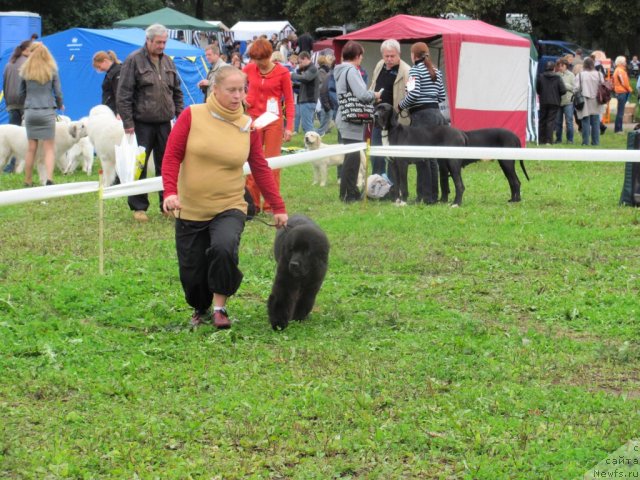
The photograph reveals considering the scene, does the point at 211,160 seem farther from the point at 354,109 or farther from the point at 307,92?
the point at 307,92

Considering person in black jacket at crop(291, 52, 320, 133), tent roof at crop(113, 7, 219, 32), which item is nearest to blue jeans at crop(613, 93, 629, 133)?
person in black jacket at crop(291, 52, 320, 133)

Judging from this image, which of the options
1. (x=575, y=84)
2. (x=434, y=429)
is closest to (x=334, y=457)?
(x=434, y=429)

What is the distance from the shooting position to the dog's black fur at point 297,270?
6.11 metres

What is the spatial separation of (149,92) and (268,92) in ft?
4.29

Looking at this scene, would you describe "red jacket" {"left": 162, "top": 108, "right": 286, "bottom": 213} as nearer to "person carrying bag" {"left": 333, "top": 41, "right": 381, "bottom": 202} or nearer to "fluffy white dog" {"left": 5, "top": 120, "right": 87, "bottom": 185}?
"person carrying bag" {"left": 333, "top": 41, "right": 381, "bottom": 202}

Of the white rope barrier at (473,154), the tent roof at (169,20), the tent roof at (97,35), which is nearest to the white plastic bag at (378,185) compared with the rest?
the white rope barrier at (473,154)

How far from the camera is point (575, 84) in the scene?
21969 mm

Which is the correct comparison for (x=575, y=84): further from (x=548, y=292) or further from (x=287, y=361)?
(x=287, y=361)

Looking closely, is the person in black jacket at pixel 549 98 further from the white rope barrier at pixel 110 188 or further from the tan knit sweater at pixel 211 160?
the tan knit sweater at pixel 211 160

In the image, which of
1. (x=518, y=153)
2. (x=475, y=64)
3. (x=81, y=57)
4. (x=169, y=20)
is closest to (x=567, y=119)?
(x=475, y=64)

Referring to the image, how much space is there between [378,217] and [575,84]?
1296 cm

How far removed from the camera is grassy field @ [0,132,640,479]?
4.20 metres

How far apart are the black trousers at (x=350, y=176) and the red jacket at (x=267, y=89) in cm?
165

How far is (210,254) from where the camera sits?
6023 mm
